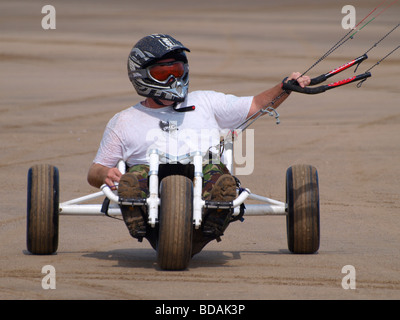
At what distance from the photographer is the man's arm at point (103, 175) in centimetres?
682

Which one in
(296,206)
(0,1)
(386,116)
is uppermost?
(0,1)

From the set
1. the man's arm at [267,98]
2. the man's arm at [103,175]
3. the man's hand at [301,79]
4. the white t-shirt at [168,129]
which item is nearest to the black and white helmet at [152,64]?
the white t-shirt at [168,129]

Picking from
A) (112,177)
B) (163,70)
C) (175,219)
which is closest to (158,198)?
(175,219)

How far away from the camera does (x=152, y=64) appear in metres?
7.24

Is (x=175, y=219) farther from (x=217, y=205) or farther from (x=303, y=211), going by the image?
(x=303, y=211)

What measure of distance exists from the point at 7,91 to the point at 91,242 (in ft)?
37.7

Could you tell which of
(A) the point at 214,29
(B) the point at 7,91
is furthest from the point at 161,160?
(A) the point at 214,29

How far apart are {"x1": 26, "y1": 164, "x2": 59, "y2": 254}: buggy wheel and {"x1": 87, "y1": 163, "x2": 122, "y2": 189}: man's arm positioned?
0.31 meters

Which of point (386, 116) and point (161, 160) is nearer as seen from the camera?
point (161, 160)

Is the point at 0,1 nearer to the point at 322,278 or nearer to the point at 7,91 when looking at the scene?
the point at 7,91

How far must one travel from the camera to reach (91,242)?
8312 mm

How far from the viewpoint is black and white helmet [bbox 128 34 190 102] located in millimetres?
7137

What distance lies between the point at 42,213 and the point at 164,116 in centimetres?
117
